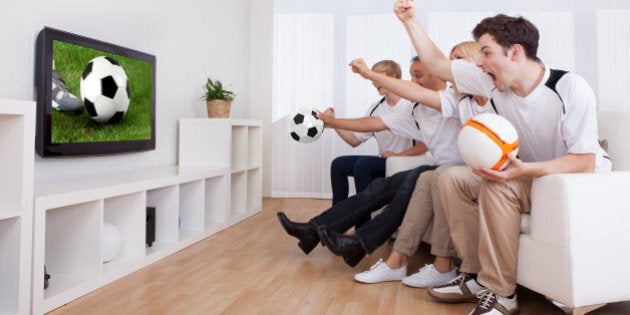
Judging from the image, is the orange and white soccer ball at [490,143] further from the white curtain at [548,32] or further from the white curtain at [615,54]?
the white curtain at [615,54]

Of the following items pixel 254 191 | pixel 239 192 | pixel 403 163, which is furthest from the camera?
pixel 254 191

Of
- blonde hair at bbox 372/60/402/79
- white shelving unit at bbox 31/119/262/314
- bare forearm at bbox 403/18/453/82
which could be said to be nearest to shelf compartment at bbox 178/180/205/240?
white shelving unit at bbox 31/119/262/314

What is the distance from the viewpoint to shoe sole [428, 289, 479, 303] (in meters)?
1.93

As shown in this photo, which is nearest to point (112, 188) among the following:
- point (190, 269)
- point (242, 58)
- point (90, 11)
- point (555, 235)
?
point (190, 269)

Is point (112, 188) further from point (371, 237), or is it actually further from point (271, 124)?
point (271, 124)

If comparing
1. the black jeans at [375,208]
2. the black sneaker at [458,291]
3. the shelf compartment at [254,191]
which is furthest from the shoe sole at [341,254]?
the shelf compartment at [254,191]

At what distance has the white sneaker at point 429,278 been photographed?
214 cm

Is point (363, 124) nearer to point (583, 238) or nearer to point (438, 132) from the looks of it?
point (438, 132)

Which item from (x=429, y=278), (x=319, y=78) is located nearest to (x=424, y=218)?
(x=429, y=278)

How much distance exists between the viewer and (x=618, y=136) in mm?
2248

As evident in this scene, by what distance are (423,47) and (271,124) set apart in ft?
10.9

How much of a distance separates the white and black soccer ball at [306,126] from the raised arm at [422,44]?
2.99ft

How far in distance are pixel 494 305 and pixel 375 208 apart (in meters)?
0.80

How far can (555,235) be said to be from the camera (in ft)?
5.35
